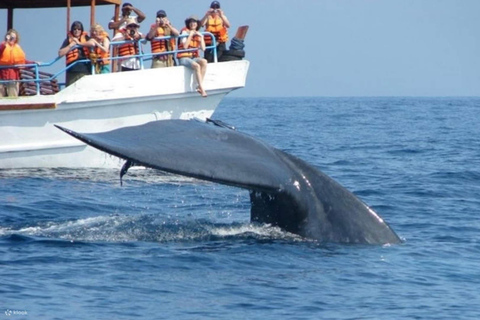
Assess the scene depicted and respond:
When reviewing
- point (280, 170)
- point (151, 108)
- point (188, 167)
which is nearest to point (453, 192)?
point (151, 108)

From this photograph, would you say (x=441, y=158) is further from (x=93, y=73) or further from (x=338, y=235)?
(x=338, y=235)

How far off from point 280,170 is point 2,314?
256 cm

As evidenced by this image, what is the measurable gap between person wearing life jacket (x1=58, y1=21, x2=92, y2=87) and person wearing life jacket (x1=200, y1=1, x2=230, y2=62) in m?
2.28

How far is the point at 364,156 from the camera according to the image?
24922mm

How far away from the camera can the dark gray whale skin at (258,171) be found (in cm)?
848

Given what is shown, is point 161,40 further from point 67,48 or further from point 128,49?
point 67,48

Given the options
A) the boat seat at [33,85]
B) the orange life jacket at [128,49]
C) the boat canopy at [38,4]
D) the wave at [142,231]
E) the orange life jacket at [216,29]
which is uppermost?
the boat canopy at [38,4]

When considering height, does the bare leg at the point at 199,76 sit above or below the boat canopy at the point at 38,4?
below

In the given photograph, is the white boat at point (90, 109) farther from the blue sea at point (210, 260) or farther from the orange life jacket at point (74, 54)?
the blue sea at point (210, 260)

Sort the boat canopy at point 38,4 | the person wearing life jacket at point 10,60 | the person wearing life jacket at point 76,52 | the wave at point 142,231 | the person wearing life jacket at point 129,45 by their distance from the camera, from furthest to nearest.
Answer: the boat canopy at point 38,4
the person wearing life jacket at point 129,45
the person wearing life jacket at point 76,52
the person wearing life jacket at point 10,60
the wave at point 142,231

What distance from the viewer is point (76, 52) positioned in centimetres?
1900

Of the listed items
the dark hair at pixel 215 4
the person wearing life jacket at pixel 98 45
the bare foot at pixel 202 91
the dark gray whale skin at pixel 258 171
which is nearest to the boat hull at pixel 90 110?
the bare foot at pixel 202 91

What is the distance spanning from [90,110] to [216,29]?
9.26ft

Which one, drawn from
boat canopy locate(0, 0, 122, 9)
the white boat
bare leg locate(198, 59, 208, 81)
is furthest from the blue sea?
boat canopy locate(0, 0, 122, 9)
